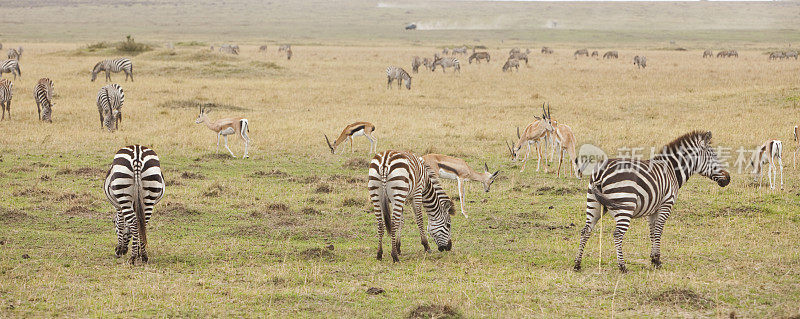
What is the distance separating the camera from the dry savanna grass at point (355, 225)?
26.7ft

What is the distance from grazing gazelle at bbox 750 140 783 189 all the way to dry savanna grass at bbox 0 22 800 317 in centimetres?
33

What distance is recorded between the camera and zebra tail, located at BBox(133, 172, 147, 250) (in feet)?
30.4

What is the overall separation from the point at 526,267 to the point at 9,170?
11568mm

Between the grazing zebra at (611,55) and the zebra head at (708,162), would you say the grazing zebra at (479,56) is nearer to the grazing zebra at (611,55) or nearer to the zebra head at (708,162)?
the grazing zebra at (611,55)

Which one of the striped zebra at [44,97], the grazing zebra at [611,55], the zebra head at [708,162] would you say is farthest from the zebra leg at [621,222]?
the grazing zebra at [611,55]

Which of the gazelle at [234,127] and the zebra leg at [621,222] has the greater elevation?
the zebra leg at [621,222]

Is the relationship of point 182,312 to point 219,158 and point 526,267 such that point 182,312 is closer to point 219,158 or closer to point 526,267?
point 526,267

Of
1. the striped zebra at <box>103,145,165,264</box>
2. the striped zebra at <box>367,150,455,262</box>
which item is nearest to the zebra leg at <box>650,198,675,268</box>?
the striped zebra at <box>367,150,455,262</box>

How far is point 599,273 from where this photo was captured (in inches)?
364

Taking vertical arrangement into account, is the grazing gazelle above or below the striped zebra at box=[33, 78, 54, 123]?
above

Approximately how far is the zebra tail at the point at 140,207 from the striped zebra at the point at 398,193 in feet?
9.22

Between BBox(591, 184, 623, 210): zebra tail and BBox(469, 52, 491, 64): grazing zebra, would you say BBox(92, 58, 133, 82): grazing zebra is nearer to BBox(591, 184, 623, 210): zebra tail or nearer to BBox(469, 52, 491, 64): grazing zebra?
BBox(469, 52, 491, 64): grazing zebra

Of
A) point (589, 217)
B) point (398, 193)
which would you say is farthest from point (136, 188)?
point (589, 217)

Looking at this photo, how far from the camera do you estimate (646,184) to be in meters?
9.02
